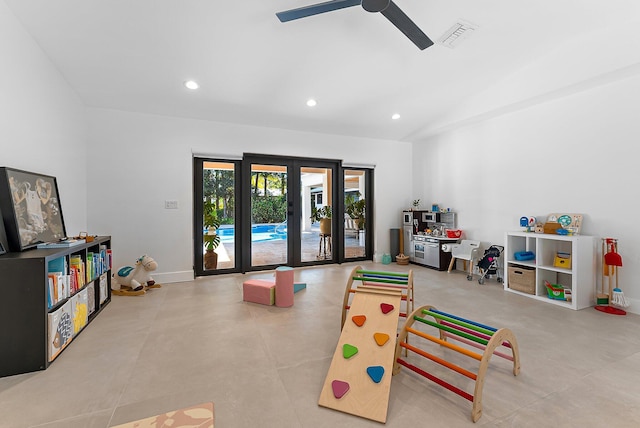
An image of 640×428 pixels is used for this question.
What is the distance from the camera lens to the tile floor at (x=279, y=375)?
1581mm

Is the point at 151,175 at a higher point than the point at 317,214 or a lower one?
higher

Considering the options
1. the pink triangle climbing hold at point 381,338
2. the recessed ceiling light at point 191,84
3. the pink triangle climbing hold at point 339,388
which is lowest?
the pink triangle climbing hold at point 339,388

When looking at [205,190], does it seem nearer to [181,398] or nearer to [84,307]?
[84,307]

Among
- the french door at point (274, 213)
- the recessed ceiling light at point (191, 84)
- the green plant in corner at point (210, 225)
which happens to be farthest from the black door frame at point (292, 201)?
the recessed ceiling light at point (191, 84)

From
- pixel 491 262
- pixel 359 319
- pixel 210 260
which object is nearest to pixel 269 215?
pixel 210 260

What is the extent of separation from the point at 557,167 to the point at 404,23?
305 cm

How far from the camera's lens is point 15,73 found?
8.00 ft

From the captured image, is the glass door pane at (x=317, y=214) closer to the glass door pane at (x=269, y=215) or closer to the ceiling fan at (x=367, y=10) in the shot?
the glass door pane at (x=269, y=215)

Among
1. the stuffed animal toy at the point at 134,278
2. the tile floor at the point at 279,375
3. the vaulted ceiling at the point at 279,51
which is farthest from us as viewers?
the stuffed animal toy at the point at 134,278

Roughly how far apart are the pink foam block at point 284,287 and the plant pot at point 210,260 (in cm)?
209

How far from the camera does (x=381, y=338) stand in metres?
1.95

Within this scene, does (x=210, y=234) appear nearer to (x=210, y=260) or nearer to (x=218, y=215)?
(x=218, y=215)

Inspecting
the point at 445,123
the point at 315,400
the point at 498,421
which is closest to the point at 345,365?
the point at 315,400

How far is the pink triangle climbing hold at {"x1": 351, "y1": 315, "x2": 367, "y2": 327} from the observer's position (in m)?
2.11
